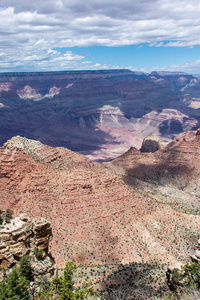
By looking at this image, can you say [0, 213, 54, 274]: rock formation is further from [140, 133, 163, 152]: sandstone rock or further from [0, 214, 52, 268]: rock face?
[140, 133, 163, 152]: sandstone rock

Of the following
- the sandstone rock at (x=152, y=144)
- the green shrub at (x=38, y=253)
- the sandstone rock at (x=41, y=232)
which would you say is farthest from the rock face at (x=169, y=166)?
the green shrub at (x=38, y=253)

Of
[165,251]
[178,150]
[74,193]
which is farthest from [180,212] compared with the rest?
[178,150]

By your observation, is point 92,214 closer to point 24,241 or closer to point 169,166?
point 24,241

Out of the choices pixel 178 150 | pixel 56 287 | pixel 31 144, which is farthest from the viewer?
pixel 178 150

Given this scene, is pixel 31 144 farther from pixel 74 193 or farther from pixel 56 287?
pixel 56 287

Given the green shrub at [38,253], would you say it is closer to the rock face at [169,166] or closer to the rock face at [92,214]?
the rock face at [92,214]

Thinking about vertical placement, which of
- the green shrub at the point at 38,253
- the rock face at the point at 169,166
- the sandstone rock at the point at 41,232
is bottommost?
the rock face at the point at 169,166

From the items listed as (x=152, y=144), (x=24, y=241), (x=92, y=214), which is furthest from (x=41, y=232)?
(x=152, y=144)
